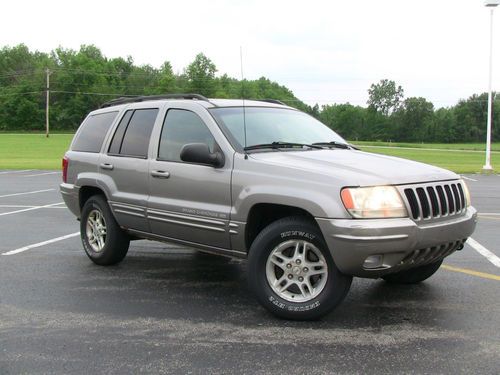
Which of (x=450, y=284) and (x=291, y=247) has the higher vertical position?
(x=291, y=247)

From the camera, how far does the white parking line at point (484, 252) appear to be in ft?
21.6

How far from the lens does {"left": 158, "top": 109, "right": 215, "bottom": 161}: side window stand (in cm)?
529

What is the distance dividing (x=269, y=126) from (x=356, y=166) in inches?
49.2

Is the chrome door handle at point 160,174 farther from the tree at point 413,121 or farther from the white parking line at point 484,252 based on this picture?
the tree at point 413,121

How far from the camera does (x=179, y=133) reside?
5527 mm

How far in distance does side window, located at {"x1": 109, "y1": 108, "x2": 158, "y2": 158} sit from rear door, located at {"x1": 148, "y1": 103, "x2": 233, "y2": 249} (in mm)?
227

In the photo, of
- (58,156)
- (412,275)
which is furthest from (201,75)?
(412,275)

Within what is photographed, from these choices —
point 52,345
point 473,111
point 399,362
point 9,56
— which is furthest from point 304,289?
point 9,56

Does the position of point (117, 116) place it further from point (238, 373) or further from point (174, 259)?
point (238, 373)

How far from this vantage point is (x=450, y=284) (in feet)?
18.4

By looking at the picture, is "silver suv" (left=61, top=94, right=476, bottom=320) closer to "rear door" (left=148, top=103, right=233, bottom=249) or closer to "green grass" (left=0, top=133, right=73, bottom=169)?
"rear door" (left=148, top=103, right=233, bottom=249)

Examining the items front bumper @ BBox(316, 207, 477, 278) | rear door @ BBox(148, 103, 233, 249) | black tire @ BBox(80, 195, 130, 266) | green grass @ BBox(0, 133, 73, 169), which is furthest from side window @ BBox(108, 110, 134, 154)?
green grass @ BBox(0, 133, 73, 169)

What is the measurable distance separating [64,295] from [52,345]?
1.37 m

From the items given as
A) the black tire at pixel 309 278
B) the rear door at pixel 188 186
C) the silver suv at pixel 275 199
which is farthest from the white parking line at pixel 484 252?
the rear door at pixel 188 186
